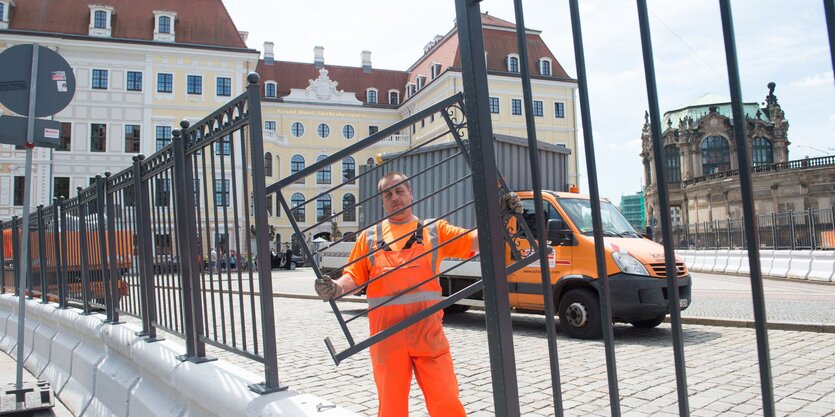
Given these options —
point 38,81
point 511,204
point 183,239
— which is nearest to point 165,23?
point 38,81

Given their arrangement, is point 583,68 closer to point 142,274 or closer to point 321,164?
point 321,164

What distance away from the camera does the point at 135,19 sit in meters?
47.9

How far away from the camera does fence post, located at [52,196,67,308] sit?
6.94m

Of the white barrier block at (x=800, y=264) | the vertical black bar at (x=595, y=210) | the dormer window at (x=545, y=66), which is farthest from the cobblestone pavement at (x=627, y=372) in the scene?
the dormer window at (x=545, y=66)

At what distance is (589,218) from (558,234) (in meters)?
0.56

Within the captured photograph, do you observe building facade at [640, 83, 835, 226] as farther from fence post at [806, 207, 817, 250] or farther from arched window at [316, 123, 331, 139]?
arched window at [316, 123, 331, 139]

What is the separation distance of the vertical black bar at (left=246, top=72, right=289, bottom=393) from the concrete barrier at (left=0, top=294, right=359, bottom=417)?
0.44ft

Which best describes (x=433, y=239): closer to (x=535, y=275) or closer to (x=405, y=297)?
(x=405, y=297)

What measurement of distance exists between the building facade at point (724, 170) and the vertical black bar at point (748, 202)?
33278 mm

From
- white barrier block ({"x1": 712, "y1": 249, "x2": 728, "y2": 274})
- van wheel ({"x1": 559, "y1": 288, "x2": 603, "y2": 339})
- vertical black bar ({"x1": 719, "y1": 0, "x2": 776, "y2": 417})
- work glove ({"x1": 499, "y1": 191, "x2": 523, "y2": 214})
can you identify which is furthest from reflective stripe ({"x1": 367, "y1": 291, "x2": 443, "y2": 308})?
white barrier block ({"x1": 712, "y1": 249, "x2": 728, "y2": 274})

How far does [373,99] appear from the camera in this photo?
67.6m

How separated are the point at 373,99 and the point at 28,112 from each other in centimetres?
→ 6244

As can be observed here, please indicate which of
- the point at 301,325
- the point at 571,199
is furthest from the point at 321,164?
the point at 301,325

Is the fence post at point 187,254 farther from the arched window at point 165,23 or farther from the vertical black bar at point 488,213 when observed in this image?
the arched window at point 165,23
